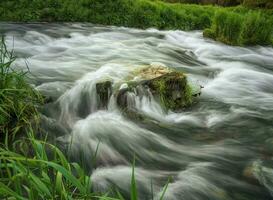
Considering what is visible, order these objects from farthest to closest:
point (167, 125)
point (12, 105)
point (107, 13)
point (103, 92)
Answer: point (107, 13) < point (103, 92) < point (167, 125) < point (12, 105)

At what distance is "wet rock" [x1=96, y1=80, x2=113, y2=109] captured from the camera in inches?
208

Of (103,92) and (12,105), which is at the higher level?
(12,105)

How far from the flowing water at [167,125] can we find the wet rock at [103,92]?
9 centimetres

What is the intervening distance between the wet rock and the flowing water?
9cm

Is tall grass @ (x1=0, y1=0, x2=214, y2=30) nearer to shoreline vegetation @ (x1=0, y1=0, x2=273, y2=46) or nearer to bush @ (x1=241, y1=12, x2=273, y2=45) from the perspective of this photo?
shoreline vegetation @ (x1=0, y1=0, x2=273, y2=46)

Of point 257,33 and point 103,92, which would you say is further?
point 257,33

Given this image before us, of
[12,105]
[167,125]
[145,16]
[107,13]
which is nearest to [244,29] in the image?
[145,16]

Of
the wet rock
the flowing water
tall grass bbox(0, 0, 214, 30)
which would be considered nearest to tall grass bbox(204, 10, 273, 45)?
the flowing water

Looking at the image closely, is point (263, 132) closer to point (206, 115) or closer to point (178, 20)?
point (206, 115)

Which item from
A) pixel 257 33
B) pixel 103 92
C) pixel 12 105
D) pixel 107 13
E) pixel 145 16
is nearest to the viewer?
pixel 12 105

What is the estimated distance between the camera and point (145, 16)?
12.1 metres

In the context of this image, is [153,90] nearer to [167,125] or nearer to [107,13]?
[167,125]

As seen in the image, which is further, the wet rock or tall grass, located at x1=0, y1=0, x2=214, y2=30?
tall grass, located at x1=0, y1=0, x2=214, y2=30

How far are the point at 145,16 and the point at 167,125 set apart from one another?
7673mm
